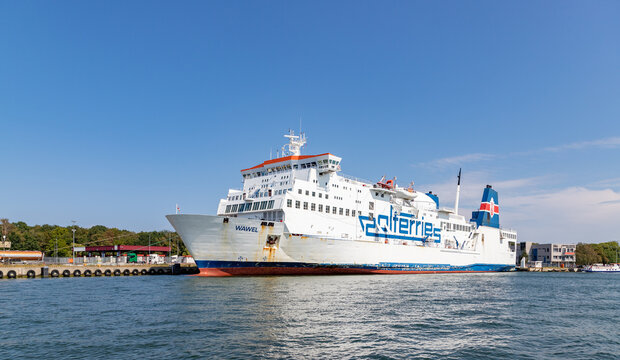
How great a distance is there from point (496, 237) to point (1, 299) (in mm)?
63601

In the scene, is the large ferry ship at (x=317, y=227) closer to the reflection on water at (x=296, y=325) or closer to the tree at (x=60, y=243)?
the reflection on water at (x=296, y=325)

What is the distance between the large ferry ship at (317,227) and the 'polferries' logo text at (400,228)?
0.11 metres

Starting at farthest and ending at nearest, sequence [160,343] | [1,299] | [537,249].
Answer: [537,249], [1,299], [160,343]

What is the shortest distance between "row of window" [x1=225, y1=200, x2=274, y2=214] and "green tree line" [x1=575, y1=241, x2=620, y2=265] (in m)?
111

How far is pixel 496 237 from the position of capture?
226 feet

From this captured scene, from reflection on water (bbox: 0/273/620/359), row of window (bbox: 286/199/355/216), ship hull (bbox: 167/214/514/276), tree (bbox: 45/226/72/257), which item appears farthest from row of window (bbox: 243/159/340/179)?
tree (bbox: 45/226/72/257)

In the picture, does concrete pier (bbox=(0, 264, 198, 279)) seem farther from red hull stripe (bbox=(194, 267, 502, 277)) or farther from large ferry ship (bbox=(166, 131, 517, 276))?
red hull stripe (bbox=(194, 267, 502, 277))

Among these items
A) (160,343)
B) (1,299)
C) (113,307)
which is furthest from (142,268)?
(160,343)

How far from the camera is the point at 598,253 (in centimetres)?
13000

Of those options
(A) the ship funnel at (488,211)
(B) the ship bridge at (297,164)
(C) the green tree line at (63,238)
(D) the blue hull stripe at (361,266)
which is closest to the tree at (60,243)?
(C) the green tree line at (63,238)

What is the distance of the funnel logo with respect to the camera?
6762cm

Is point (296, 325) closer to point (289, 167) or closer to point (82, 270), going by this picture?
point (289, 167)

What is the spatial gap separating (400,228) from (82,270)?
118ft

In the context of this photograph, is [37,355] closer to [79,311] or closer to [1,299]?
[79,311]
